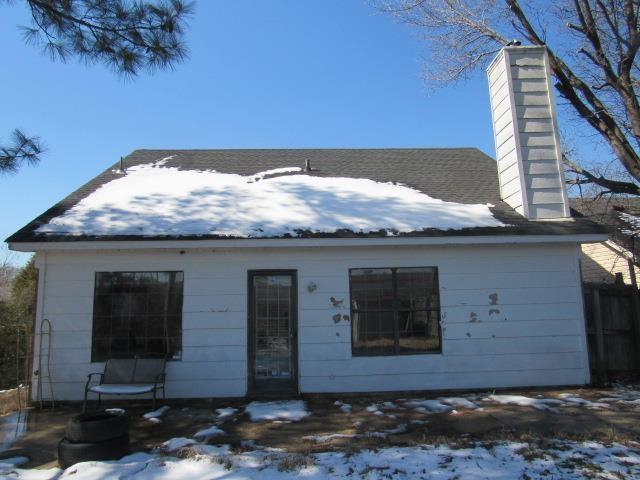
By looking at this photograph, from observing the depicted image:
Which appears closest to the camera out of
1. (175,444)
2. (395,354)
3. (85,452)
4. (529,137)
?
(85,452)

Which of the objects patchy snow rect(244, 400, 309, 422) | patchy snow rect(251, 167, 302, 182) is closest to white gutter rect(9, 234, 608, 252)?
patchy snow rect(244, 400, 309, 422)

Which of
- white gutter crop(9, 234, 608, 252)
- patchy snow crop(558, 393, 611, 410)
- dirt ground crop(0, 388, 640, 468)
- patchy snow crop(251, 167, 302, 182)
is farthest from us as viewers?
patchy snow crop(251, 167, 302, 182)

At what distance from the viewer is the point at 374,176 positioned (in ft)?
37.8

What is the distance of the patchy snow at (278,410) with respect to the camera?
7016 mm

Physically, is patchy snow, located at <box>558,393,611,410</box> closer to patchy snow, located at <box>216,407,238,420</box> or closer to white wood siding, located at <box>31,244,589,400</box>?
white wood siding, located at <box>31,244,589,400</box>

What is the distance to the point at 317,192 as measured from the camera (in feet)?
33.9

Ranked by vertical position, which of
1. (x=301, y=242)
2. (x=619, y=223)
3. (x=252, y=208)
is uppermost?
(x=619, y=223)

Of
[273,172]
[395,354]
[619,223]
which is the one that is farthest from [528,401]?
[619,223]

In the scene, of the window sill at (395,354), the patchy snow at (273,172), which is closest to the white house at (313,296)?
the window sill at (395,354)

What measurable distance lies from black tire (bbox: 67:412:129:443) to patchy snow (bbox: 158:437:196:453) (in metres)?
0.57

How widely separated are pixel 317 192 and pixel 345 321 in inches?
117

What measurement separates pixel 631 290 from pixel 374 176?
18.3ft

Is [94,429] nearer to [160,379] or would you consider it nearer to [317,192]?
[160,379]

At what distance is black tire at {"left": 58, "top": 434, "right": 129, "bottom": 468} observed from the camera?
4.97 metres
